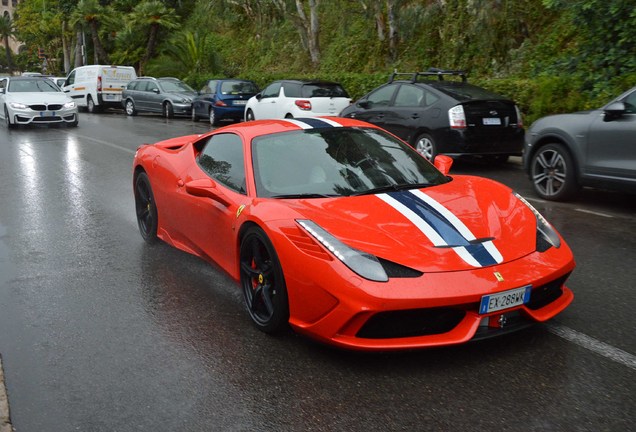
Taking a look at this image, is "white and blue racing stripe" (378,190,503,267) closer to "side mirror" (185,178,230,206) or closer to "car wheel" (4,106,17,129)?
"side mirror" (185,178,230,206)

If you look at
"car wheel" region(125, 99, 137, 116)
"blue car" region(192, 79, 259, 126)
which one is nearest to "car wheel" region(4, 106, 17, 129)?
"blue car" region(192, 79, 259, 126)

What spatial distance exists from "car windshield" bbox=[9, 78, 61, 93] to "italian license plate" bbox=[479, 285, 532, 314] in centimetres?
2073

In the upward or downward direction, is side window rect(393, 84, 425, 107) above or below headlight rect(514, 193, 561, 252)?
above

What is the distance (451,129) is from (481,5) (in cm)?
951

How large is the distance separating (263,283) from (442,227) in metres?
1.18

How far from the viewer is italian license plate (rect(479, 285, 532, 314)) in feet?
12.6

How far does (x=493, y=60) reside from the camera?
21.0m

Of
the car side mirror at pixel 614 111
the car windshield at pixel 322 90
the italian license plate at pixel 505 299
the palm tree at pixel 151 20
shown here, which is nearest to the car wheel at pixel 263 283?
the italian license plate at pixel 505 299

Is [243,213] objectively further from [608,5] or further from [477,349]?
[608,5]

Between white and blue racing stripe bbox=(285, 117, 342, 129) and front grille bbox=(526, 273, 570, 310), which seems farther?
white and blue racing stripe bbox=(285, 117, 342, 129)

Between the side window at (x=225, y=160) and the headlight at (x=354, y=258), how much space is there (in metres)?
1.07

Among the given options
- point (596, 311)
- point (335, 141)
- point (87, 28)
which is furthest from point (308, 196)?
point (87, 28)

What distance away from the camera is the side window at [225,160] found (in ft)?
17.2

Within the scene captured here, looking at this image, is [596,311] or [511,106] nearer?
[596,311]
